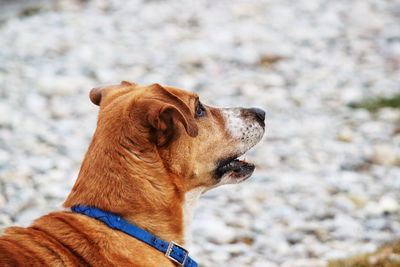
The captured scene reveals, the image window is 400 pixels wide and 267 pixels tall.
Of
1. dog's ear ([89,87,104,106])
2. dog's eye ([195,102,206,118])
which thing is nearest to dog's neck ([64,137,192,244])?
dog's eye ([195,102,206,118])

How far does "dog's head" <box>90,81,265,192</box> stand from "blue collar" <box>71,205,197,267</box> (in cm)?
38

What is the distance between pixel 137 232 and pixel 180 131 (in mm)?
710

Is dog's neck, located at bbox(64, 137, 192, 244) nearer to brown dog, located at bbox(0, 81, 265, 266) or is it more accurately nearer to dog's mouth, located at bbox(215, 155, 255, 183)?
brown dog, located at bbox(0, 81, 265, 266)

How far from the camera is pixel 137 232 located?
3.14m

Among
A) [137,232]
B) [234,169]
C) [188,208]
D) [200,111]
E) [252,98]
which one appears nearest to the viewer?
[137,232]

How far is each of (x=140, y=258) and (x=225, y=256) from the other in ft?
6.23

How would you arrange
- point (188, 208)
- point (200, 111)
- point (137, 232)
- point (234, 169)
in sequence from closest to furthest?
point (137, 232) → point (188, 208) → point (200, 111) → point (234, 169)

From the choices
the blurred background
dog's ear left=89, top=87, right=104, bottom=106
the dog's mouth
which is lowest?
the dog's mouth

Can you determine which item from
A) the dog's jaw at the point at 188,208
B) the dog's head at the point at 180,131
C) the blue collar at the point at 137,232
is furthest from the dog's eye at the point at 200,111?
the blue collar at the point at 137,232

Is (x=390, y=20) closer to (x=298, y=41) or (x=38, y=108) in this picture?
(x=298, y=41)

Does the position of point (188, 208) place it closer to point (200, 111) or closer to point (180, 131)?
point (180, 131)

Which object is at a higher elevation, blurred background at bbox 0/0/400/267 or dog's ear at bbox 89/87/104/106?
blurred background at bbox 0/0/400/267

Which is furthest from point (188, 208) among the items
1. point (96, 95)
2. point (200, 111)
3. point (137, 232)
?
point (96, 95)

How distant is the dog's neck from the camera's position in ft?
10.3
